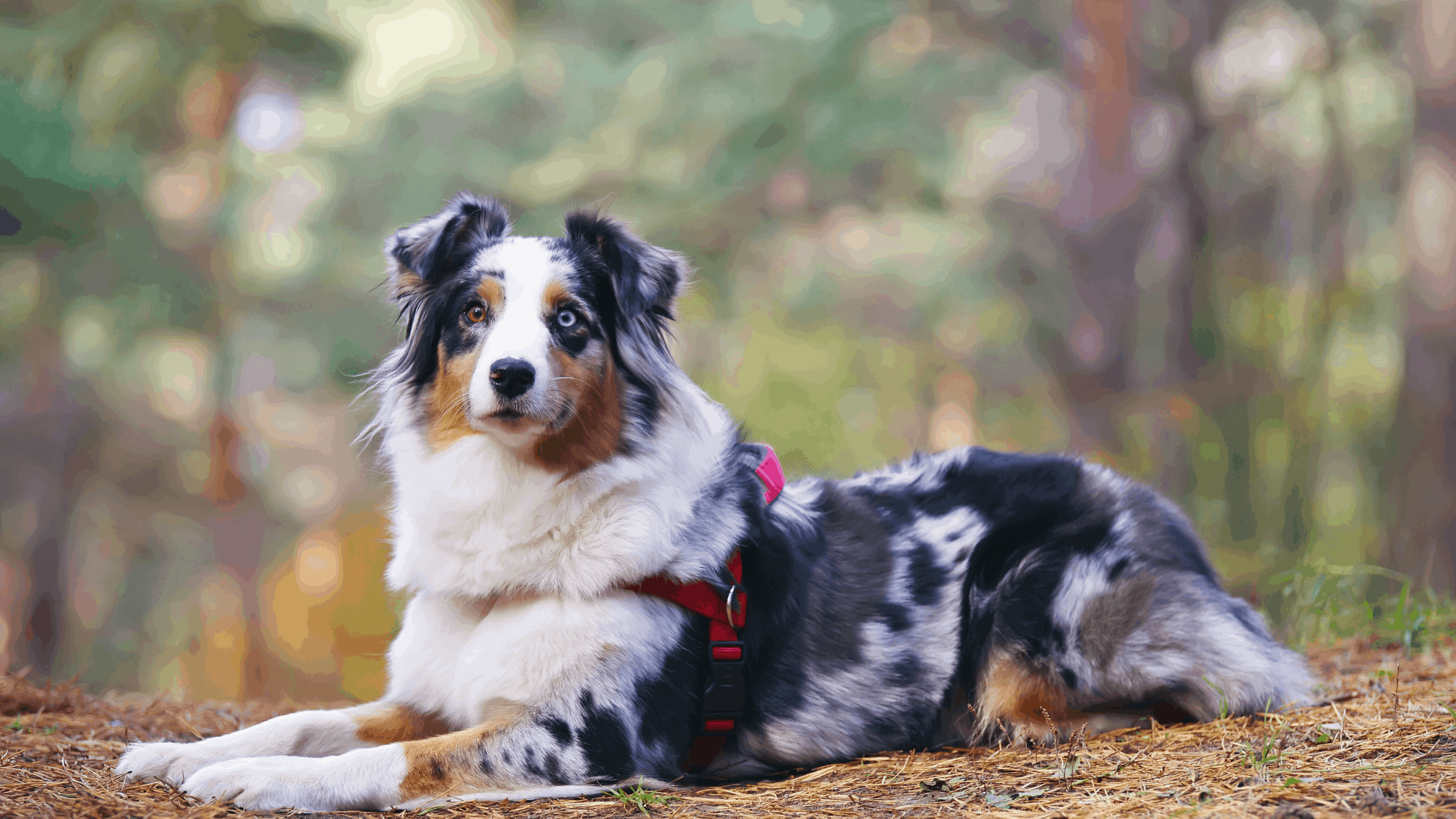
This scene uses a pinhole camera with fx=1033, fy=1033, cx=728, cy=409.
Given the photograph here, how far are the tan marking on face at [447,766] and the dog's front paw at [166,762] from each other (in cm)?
64

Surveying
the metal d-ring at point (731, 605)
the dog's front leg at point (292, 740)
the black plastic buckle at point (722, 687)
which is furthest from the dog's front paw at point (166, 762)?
the metal d-ring at point (731, 605)

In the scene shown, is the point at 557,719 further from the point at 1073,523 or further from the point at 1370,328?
the point at 1370,328

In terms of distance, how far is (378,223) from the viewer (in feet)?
35.7

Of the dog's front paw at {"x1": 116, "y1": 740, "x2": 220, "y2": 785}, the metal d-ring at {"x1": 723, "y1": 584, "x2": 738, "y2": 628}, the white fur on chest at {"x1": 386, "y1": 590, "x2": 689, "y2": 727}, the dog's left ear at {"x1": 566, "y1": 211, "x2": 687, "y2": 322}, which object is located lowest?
the dog's front paw at {"x1": 116, "y1": 740, "x2": 220, "y2": 785}

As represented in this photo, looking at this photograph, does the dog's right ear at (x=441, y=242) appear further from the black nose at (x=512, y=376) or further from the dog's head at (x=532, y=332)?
the black nose at (x=512, y=376)

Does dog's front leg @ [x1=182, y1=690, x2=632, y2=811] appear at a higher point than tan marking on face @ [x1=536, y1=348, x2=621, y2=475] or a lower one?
lower

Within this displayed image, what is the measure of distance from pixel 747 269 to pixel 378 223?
4.15 meters

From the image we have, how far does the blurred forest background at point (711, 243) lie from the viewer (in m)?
11.1

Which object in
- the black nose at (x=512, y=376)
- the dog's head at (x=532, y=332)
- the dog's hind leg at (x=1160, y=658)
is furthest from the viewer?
the dog's hind leg at (x=1160, y=658)

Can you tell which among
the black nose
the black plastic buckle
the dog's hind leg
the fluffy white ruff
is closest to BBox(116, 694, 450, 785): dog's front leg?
the fluffy white ruff

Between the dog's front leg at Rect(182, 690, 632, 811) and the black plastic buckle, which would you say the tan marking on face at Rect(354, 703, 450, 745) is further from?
the black plastic buckle

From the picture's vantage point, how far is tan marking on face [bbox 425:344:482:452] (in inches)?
133

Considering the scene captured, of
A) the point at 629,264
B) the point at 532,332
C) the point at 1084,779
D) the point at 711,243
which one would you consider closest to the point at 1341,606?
the point at 1084,779

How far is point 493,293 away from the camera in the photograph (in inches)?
135
